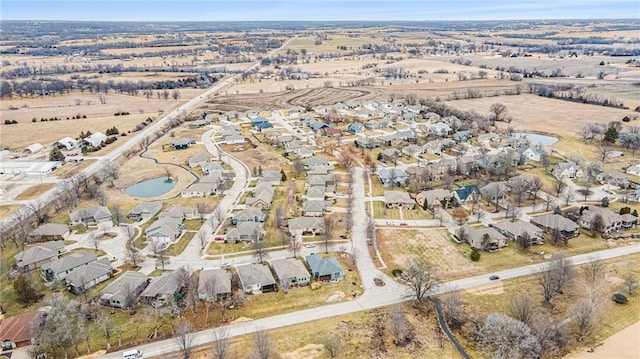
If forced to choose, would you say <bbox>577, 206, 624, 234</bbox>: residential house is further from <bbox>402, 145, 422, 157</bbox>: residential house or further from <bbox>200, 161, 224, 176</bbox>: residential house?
<bbox>200, 161, 224, 176</bbox>: residential house

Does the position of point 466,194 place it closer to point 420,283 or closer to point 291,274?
point 420,283

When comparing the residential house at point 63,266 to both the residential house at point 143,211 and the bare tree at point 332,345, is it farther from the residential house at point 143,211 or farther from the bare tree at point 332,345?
the bare tree at point 332,345

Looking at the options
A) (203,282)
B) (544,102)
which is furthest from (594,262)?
(544,102)

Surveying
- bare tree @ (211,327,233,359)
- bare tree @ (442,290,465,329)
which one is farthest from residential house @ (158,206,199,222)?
bare tree @ (442,290,465,329)

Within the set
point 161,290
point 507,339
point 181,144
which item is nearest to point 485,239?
point 507,339

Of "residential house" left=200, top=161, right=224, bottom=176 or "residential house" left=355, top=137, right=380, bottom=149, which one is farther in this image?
"residential house" left=355, top=137, right=380, bottom=149

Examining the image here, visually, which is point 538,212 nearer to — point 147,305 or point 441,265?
point 441,265
